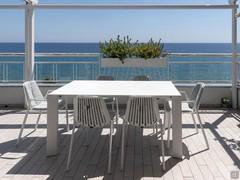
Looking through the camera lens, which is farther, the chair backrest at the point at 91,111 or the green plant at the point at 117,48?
the green plant at the point at 117,48

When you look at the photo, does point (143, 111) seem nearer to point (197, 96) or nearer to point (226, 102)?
point (197, 96)

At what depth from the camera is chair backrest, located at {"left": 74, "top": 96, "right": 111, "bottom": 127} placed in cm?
379

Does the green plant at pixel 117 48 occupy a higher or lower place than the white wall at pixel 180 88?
higher

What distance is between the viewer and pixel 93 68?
7.94 m

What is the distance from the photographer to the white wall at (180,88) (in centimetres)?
754

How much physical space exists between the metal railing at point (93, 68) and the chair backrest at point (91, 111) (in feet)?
12.8

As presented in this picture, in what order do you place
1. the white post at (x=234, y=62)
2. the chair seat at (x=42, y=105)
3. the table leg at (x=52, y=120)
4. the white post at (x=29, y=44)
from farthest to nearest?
the white post at (x=29, y=44) → the white post at (x=234, y=62) → the chair seat at (x=42, y=105) → the table leg at (x=52, y=120)

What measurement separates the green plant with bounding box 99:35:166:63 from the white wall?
107 centimetres

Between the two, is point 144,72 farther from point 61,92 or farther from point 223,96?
point 61,92

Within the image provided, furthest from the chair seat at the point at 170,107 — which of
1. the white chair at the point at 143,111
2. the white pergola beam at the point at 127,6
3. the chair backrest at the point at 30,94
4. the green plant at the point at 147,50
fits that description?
the white pergola beam at the point at 127,6

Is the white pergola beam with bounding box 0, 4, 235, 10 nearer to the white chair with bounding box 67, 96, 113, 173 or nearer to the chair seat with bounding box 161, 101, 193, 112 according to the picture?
the chair seat with bounding box 161, 101, 193, 112

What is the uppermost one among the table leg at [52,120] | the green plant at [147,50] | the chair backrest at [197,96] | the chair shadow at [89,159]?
the green plant at [147,50]

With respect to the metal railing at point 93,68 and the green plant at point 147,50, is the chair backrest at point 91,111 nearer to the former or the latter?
the green plant at point 147,50

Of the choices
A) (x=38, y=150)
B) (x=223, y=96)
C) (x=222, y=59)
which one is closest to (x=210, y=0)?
(x=222, y=59)
